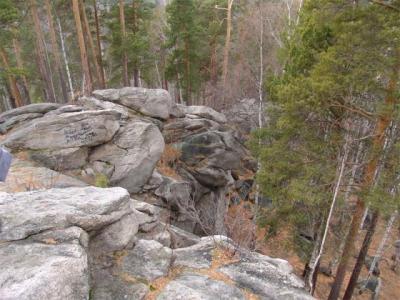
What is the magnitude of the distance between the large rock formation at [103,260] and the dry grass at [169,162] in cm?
824

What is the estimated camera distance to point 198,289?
4891 millimetres

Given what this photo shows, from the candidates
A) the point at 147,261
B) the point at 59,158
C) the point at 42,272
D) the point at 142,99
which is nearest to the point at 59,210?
the point at 42,272

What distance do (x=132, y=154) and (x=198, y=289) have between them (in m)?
7.40

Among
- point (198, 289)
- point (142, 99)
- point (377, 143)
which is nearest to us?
point (198, 289)

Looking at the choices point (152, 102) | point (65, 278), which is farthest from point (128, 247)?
point (152, 102)

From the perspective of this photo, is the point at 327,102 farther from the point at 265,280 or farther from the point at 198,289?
A: the point at 198,289

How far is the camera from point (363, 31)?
7293 mm

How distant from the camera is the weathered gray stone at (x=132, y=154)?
1139 cm

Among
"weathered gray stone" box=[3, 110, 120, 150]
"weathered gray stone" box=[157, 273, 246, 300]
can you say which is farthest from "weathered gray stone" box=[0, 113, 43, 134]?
"weathered gray stone" box=[157, 273, 246, 300]

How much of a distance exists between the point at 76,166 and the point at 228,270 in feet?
23.9

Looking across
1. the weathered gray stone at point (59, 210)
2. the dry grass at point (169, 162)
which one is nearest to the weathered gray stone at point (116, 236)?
the weathered gray stone at point (59, 210)

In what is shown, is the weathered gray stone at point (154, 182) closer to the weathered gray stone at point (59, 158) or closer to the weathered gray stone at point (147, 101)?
the weathered gray stone at point (59, 158)

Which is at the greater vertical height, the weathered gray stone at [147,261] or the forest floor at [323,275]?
the weathered gray stone at [147,261]

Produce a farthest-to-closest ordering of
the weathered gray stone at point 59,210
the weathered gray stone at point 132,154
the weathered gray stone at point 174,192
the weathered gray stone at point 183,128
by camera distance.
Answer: the weathered gray stone at point 183,128, the weathered gray stone at point 174,192, the weathered gray stone at point 132,154, the weathered gray stone at point 59,210
